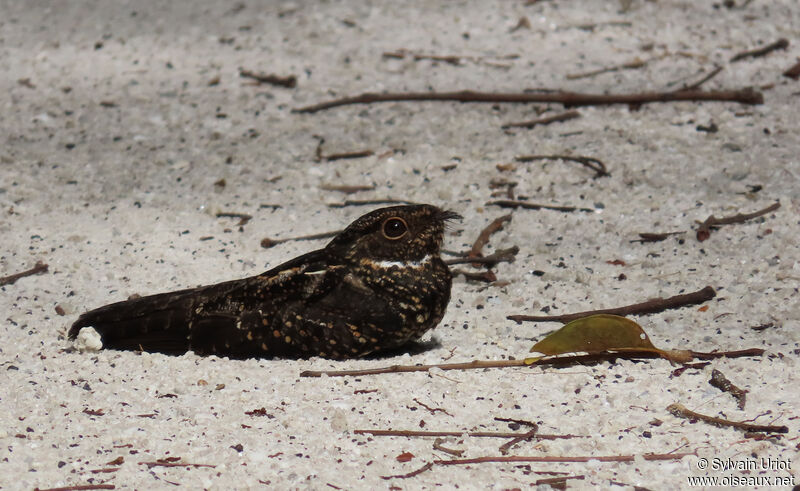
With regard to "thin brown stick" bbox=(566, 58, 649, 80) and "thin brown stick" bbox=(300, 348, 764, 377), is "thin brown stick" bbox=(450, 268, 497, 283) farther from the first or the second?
"thin brown stick" bbox=(566, 58, 649, 80)

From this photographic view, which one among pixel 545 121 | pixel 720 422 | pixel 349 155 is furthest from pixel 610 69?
pixel 720 422

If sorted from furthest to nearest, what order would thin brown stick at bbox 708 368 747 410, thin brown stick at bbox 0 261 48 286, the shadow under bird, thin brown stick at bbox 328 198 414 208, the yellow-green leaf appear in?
1. thin brown stick at bbox 328 198 414 208
2. thin brown stick at bbox 0 261 48 286
3. the shadow under bird
4. the yellow-green leaf
5. thin brown stick at bbox 708 368 747 410

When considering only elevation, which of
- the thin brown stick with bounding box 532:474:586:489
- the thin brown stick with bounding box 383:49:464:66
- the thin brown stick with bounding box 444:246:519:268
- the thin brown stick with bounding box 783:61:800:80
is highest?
the thin brown stick with bounding box 383:49:464:66

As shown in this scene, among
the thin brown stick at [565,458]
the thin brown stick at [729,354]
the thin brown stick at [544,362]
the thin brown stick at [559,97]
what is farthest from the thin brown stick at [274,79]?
the thin brown stick at [565,458]

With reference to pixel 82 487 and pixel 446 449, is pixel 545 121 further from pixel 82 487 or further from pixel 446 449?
pixel 82 487

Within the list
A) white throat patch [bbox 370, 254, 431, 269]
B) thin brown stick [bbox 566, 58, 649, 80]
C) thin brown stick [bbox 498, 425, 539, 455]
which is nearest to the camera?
thin brown stick [bbox 498, 425, 539, 455]

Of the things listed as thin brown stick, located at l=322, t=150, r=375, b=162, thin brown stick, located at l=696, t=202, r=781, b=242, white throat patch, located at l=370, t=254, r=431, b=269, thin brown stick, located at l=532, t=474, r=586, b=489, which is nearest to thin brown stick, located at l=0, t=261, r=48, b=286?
white throat patch, located at l=370, t=254, r=431, b=269

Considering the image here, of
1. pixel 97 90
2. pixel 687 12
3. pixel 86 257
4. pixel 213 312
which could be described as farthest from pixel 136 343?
pixel 687 12
